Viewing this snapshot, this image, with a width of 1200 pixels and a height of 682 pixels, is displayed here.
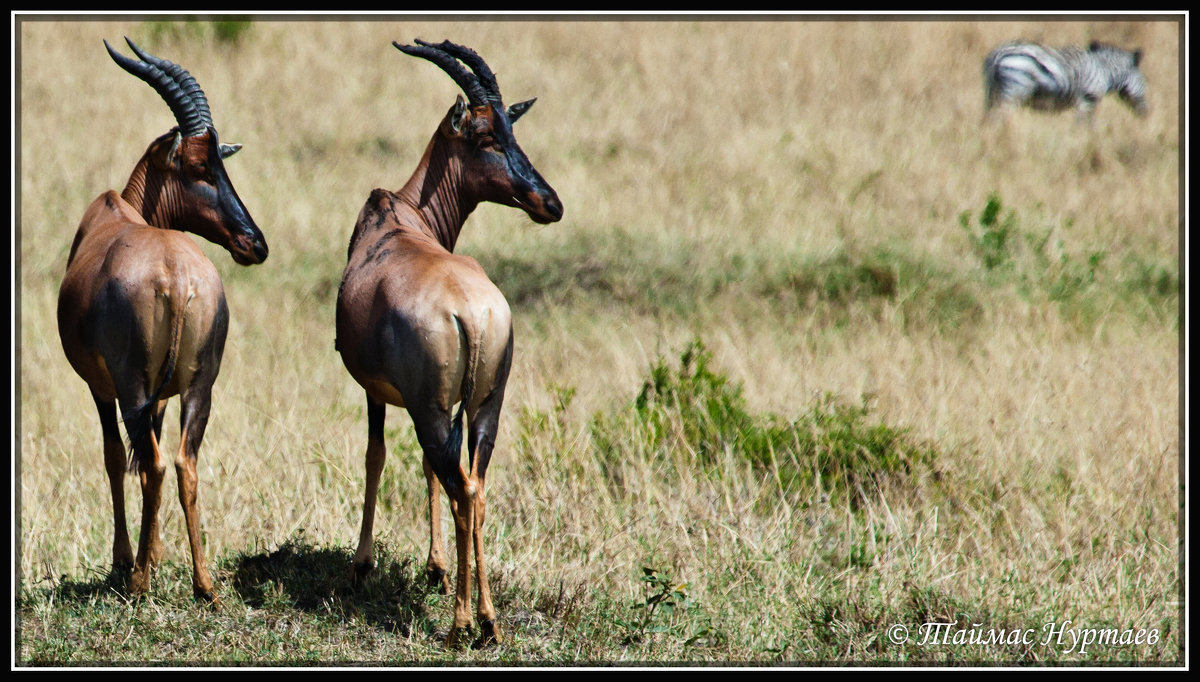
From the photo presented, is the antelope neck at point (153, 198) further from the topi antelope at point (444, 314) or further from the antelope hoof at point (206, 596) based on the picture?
the antelope hoof at point (206, 596)

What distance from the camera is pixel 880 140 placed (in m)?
15.9

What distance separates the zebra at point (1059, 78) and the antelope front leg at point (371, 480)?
13.9 meters

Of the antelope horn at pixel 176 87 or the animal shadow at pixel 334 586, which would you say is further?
the animal shadow at pixel 334 586

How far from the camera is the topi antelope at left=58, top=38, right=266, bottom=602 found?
4.89 meters

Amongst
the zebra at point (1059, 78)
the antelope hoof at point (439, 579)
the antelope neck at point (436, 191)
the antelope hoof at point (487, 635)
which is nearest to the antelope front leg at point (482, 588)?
the antelope hoof at point (487, 635)

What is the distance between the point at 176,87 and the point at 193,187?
1.45 feet

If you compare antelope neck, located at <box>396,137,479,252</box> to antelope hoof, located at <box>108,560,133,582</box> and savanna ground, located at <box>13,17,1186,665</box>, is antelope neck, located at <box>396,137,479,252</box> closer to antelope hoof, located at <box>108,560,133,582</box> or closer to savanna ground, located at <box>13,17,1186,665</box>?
savanna ground, located at <box>13,17,1186,665</box>

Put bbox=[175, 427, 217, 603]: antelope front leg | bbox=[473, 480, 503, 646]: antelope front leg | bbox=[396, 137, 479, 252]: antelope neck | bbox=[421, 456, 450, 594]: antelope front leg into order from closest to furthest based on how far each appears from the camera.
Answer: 1. bbox=[473, 480, 503, 646]: antelope front leg
2. bbox=[175, 427, 217, 603]: antelope front leg
3. bbox=[421, 456, 450, 594]: antelope front leg
4. bbox=[396, 137, 479, 252]: antelope neck

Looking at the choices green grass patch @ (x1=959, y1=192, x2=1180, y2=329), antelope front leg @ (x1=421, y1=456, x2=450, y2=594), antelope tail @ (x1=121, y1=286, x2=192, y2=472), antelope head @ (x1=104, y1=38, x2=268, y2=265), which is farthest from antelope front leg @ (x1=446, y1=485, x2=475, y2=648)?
green grass patch @ (x1=959, y1=192, x2=1180, y2=329)

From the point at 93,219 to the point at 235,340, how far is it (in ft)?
15.2

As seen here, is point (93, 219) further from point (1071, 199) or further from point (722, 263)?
point (1071, 199)

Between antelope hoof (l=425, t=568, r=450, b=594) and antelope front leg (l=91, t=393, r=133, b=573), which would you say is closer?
antelope front leg (l=91, t=393, r=133, b=573)

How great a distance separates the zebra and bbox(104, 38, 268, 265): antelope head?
549 inches

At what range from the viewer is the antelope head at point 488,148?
17.8 ft
